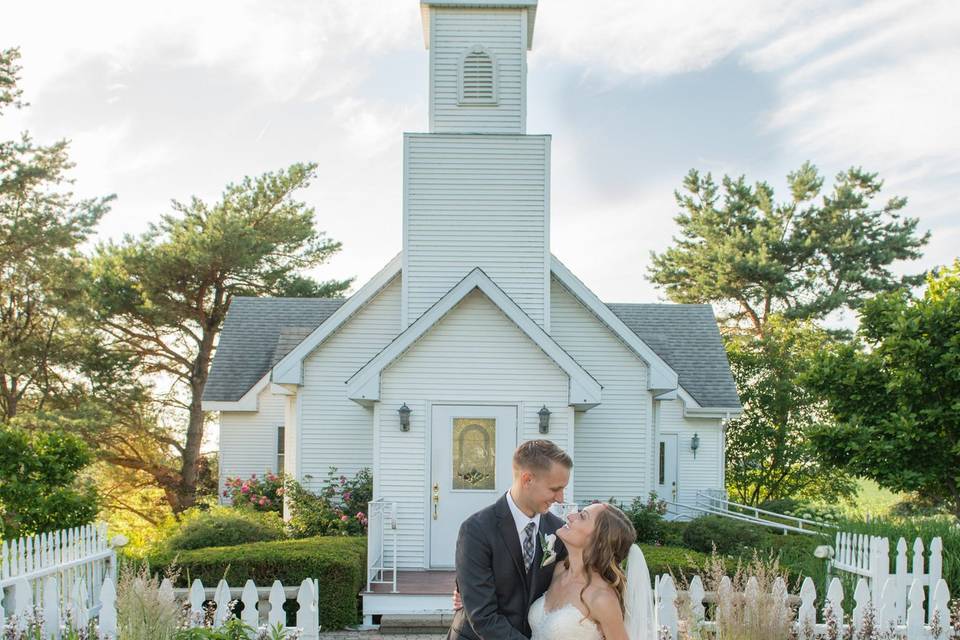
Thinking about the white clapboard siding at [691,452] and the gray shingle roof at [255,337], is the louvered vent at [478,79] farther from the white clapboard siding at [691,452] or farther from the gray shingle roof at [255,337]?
the white clapboard siding at [691,452]

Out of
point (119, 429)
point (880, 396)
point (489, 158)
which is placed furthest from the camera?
point (119, 429)

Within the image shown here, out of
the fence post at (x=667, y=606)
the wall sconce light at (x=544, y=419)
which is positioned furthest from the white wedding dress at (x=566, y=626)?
the wall sconce light at (x=544, y=419)

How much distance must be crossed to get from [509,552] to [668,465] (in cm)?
1820

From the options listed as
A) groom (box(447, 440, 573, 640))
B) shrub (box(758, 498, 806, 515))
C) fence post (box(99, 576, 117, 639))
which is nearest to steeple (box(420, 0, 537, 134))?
fence post (box(99, 576, 117, 639))

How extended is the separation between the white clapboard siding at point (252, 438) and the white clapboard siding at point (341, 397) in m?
4.09

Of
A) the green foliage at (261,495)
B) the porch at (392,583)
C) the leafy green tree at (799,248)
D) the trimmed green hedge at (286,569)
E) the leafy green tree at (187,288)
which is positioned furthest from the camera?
the leafy green tree at (799,248)

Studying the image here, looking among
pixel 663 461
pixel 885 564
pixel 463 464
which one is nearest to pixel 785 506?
pixel 663 461

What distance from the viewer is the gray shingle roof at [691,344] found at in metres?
22.2

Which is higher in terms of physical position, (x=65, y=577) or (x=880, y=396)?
(x=880, y=396)

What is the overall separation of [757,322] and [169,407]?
22106 millimetres

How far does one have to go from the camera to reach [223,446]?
20516 millimetres

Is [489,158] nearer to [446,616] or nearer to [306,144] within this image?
[446,616]

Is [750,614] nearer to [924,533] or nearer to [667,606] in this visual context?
[667,606]

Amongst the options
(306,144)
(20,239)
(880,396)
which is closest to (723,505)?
(880,396)
